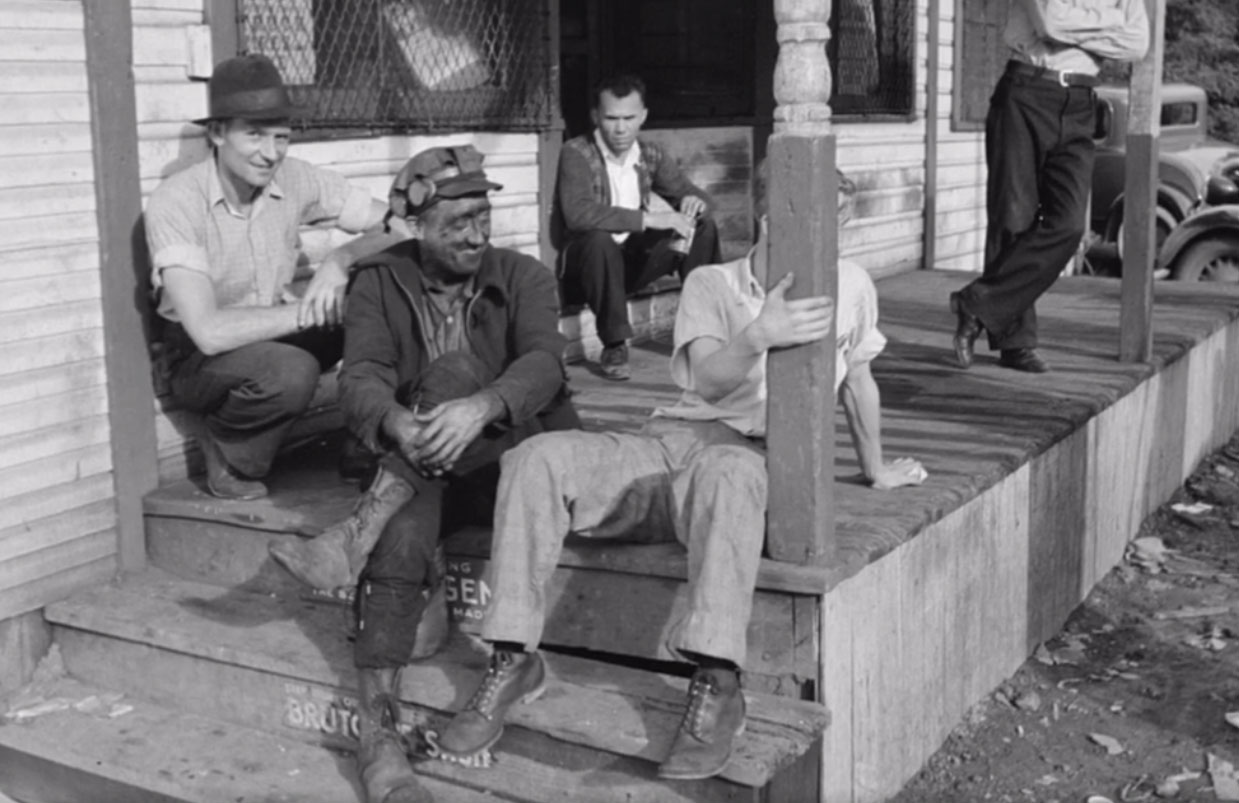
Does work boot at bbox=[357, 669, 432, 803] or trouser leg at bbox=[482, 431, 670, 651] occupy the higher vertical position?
trouser leg at bbox=[482, 431, 670, 651]

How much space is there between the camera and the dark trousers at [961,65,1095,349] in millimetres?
6496

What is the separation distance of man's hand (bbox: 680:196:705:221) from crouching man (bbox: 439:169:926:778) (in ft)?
10.1

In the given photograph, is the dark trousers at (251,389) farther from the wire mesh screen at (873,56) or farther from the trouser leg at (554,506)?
the wire mesh screen at (873,56)

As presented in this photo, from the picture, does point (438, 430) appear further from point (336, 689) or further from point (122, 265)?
point (122, 265)

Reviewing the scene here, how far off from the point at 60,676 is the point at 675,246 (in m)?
3.45

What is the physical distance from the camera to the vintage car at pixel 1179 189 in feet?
39.8

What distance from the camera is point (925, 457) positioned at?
16.8ft

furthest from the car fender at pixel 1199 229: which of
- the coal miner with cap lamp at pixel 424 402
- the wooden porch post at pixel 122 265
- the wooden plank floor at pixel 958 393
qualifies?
the wooden porch post at pixel 122 265

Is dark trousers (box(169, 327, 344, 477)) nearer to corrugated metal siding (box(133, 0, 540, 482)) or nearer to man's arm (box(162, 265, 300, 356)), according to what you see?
man's arm (box(162, 265, 300, 356))

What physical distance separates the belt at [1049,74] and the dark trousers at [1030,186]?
0.7 inches

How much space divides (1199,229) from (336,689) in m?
9.62

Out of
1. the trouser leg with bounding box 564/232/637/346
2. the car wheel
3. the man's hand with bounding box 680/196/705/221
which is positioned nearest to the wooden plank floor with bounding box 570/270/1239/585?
the trouser leg with bounding box 564/232/637/346

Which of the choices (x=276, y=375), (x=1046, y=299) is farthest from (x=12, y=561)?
(x=1046, y=299)

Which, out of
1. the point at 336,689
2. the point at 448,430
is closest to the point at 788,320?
the point at 448,430
